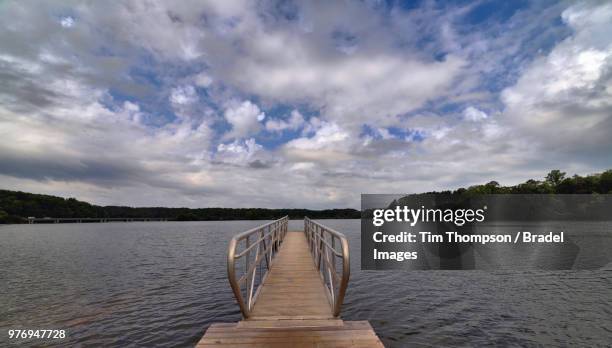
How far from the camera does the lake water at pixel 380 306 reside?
7.37m

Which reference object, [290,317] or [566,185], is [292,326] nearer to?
[290,317]

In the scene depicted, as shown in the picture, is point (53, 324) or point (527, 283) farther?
point (527, 283)

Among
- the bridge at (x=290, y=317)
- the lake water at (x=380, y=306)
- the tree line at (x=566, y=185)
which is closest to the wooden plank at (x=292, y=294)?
the bridge at (x=290, y=317)

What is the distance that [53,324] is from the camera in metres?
8.47

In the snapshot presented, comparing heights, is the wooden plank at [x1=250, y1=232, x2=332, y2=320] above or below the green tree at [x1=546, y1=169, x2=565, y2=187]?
below

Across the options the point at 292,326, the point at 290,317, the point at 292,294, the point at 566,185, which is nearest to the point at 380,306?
the point at 292,294

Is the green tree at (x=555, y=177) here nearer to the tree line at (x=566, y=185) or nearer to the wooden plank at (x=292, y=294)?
the tree line at (x=566, y=185)

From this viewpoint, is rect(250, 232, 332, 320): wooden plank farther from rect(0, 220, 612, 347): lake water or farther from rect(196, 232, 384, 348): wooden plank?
rect(0, 220, 612, 347): lake water

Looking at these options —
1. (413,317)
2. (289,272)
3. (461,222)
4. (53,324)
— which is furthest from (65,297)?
(461,222)

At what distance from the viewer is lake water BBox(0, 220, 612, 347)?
24.2ft

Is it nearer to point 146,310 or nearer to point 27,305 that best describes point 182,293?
point 146,310

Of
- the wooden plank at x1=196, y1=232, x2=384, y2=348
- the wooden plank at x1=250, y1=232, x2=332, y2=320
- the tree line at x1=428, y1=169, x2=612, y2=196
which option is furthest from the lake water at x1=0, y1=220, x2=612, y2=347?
the tree line at x1=428, y1=169, x2=612, y2=196

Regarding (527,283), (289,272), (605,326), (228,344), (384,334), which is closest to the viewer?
(228,344)

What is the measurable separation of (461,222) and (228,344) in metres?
87.9
